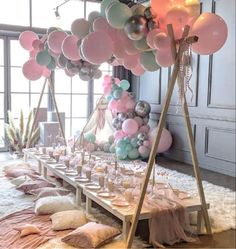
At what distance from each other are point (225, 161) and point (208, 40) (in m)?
2.66

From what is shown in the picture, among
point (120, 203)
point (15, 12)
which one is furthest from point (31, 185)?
point (15, 12)

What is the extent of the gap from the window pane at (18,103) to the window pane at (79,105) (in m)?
0.91

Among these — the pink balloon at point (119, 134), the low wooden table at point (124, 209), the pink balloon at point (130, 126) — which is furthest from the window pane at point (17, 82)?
the low wooden table at point (124, 209)

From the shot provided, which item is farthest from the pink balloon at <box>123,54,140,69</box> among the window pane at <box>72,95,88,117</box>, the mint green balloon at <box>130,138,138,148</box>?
the window pane at <box>72,95,88,117</box>

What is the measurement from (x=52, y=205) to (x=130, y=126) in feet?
8.67

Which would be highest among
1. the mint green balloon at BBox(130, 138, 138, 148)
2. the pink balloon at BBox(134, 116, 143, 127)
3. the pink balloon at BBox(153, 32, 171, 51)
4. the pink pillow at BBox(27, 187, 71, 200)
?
the pink balloon at BBox(153, 32, 171, 51)

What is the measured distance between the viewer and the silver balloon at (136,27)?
8.81ft

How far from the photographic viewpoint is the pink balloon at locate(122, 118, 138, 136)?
5.50m

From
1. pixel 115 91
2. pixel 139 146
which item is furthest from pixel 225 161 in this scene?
pixel 115 91

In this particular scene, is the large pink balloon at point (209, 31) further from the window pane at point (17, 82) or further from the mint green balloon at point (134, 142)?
the window pane at point (17, 82)

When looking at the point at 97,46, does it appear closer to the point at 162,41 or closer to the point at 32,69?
the point at 162,41

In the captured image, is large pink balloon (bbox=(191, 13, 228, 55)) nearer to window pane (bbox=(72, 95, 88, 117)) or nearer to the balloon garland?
the balloon garland

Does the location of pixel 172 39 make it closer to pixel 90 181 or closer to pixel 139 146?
pixel 90 181

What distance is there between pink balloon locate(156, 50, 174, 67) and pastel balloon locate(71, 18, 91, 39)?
0.88 meters
